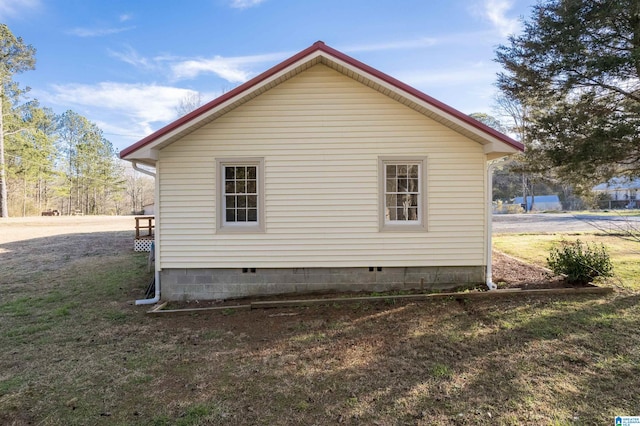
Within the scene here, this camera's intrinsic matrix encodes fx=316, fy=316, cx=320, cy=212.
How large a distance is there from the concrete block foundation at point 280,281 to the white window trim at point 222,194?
0.90m

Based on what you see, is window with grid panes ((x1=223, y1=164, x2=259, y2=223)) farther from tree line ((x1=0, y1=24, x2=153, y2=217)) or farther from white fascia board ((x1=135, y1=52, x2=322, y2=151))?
tree line ((x1=0, y1=24, x2=153, y2=217))

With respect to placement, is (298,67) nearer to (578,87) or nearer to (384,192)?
(384,192)

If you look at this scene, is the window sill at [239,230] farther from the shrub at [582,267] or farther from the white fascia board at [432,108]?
the shrub at [582,267]

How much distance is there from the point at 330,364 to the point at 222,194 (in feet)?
14.2

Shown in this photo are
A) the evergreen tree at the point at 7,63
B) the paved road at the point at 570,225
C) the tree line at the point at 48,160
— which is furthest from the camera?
the tree line at the point at 48,160

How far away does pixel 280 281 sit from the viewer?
6.92m

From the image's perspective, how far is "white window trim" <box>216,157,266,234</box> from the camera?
267 inches

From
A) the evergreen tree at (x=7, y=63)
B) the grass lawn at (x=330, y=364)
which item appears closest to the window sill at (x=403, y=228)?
the grass lawn at (x=330, y=364)

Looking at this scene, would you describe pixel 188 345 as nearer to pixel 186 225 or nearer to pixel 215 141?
pixel 186 225

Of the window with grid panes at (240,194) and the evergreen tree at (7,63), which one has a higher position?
the evergreen tree at (7,63)

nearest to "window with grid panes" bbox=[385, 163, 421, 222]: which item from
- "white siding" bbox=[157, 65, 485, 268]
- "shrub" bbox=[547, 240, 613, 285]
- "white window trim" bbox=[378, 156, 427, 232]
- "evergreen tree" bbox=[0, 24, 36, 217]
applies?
"white window trim" bbox=[378, 156, 427, 232]

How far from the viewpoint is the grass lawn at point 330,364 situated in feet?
9.94

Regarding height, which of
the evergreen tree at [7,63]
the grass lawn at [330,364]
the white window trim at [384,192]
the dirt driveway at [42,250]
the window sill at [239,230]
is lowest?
the grass lawn at [330,364]

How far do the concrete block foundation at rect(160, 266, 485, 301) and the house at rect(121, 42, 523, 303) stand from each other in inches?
0.9
